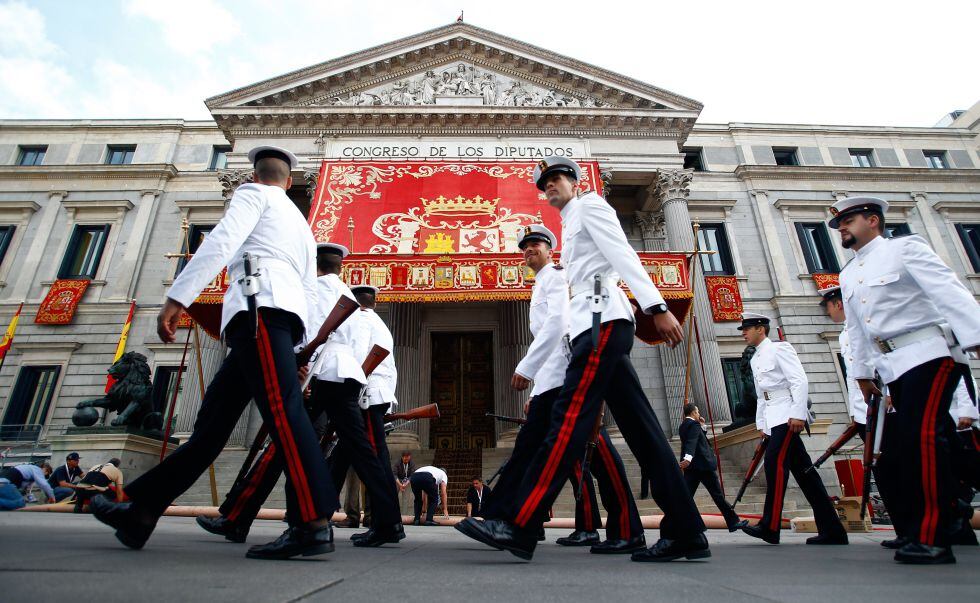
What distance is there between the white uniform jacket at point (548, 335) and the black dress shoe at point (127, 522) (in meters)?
2.10

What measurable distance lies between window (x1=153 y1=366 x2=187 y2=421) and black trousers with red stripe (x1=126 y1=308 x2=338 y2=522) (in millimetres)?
15308

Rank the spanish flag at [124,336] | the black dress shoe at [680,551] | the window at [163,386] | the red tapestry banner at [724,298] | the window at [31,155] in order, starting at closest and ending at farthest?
1. the black dress shoe at [680,551]
2. the window at [163,386]
3. the spanish flag at [124,336]
4. the red tapestry banner at [724,298]
5. the window at [31,155]

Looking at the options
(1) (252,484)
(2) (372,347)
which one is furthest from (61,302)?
(1) (252,484)

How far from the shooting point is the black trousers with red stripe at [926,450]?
8.58 feet

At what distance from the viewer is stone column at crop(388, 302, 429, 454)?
13.2 metres

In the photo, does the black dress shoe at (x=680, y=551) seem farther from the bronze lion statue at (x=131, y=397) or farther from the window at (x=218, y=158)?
the window at (x=218, y=158)

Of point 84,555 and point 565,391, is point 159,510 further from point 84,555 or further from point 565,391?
point 565,391

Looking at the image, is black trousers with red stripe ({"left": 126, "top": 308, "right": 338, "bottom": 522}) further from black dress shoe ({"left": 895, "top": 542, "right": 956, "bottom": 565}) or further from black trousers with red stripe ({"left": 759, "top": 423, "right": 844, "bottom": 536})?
black trousers with red stripe ({"left": 759, "top": 423, "right": 844, "bottom": 536})

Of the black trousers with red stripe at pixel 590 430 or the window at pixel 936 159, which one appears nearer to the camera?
the black trousers with red stripe at pixel 590 430

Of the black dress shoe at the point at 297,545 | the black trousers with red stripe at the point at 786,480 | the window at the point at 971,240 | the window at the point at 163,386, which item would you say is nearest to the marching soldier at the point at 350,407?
the black dress shoe at the point at 297,545

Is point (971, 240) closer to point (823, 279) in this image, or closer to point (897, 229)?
point (897, 229)

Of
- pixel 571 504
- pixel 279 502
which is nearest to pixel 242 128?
pixel 279 502

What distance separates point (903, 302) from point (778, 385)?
200cm

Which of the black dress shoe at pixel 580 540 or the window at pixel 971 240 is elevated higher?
the window at pixel 971 240
